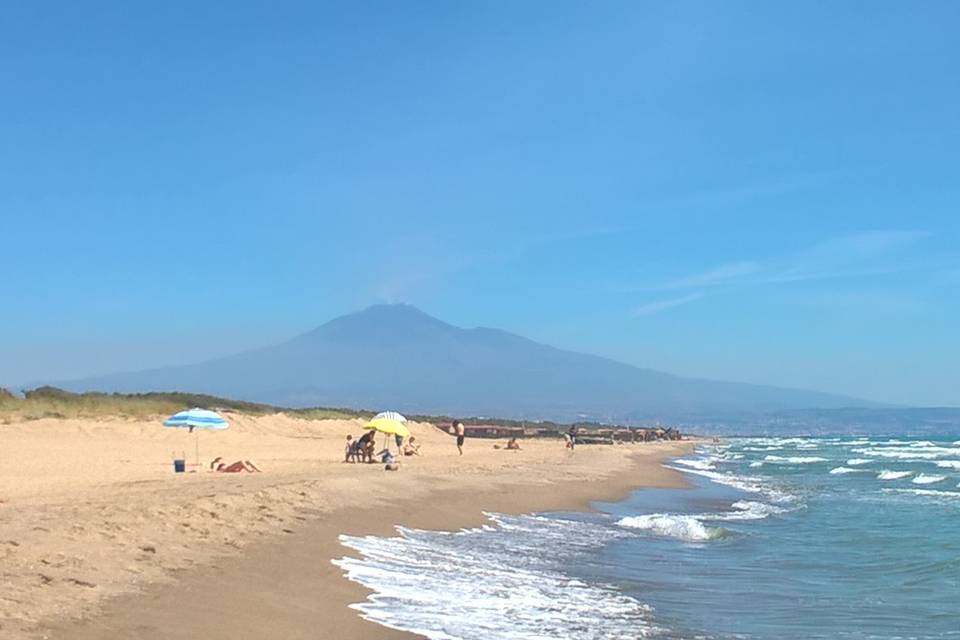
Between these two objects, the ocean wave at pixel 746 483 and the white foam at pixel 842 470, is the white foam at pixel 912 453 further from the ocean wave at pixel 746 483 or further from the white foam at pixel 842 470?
the ocean wave at pixel 746 483

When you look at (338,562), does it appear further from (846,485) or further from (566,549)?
(846,485)

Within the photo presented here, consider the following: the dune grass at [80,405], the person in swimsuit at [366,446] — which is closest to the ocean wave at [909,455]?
the dune grass at [80,405]

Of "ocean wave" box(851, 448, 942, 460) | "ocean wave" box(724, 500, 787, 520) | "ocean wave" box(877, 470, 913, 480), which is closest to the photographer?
"ocean wave" box(724, 500, 787, 520)

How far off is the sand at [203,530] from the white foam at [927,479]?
13.6 meters

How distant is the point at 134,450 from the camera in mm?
27000

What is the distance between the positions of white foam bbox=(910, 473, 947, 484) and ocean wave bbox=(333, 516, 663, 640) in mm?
24968

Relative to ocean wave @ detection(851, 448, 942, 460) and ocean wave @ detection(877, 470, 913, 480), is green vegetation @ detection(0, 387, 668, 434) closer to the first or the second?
ocean wave @ detection(877, 470, 913, 480)

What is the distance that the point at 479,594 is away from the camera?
9766 mm

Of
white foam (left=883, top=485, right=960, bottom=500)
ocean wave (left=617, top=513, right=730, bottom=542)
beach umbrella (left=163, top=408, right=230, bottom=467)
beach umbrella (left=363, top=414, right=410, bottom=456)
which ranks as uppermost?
beach umbrella (left=163, top=408, right=230, bottom=467)

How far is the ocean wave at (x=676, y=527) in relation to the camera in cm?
1633

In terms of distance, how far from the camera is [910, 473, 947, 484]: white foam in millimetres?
33750

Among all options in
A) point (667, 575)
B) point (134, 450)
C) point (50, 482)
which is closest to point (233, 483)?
point (50, 482)

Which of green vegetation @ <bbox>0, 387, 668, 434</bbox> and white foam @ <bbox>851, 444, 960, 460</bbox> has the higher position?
green vegetation @ <bbox>0, 387, 668, 434</bbox>

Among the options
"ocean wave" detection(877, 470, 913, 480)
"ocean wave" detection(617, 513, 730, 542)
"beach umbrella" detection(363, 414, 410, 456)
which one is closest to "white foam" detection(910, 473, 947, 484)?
"ocean wave" detection(877, 470, 913, 480)
